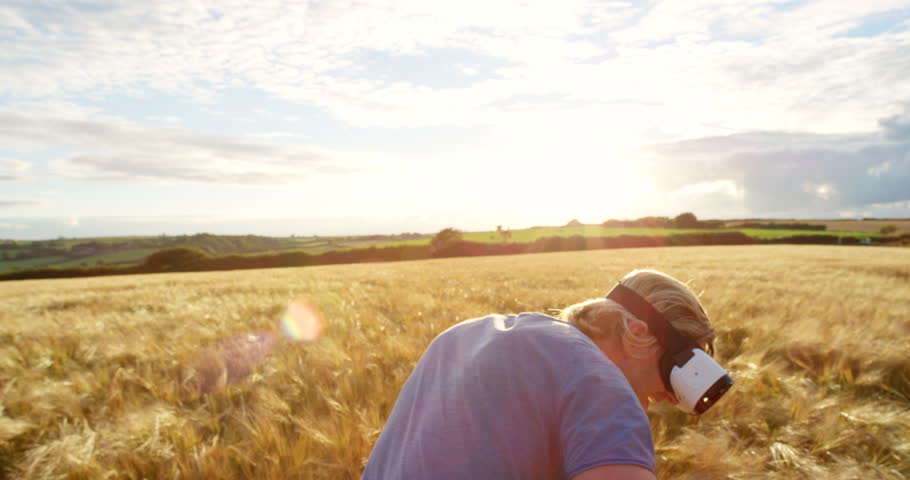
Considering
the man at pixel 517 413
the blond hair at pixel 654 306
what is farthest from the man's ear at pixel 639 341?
the man at pixel 517 413

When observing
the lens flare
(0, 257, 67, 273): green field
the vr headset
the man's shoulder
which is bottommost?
(0, 257, 67, 273): green field

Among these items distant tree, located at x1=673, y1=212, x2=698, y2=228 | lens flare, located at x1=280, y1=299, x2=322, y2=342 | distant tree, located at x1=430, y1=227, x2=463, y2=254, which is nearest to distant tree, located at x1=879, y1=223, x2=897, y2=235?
distant tree, located at x1=673, y1=212, x2=698, y2=228

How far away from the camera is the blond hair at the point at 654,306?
1.76 meters

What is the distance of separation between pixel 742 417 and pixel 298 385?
2956 millimetres

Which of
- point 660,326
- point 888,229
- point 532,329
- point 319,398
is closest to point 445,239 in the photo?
point 319,398

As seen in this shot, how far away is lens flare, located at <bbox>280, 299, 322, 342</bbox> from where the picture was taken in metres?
4.45

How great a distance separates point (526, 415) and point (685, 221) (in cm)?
9101

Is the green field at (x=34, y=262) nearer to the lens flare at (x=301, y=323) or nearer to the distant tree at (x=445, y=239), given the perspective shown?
the distant tree at (x=445, y=239)

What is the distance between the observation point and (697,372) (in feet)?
5.64

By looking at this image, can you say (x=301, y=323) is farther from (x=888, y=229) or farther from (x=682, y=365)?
(x=888, y=229)

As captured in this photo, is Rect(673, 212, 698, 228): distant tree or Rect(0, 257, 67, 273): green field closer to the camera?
Rect(0, 257, 67, 273): green field

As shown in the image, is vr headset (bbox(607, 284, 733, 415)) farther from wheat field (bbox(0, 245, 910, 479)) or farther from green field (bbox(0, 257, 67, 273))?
green field (bbox(0, 257, 67, 273))

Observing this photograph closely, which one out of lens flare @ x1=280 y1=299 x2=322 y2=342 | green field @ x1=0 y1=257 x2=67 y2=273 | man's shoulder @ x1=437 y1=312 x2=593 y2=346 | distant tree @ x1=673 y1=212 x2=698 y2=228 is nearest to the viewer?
man's shoulder @ x1=437 y1=312 x2=593 y2=346

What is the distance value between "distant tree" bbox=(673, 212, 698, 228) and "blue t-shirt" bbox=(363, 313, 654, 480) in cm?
8858
